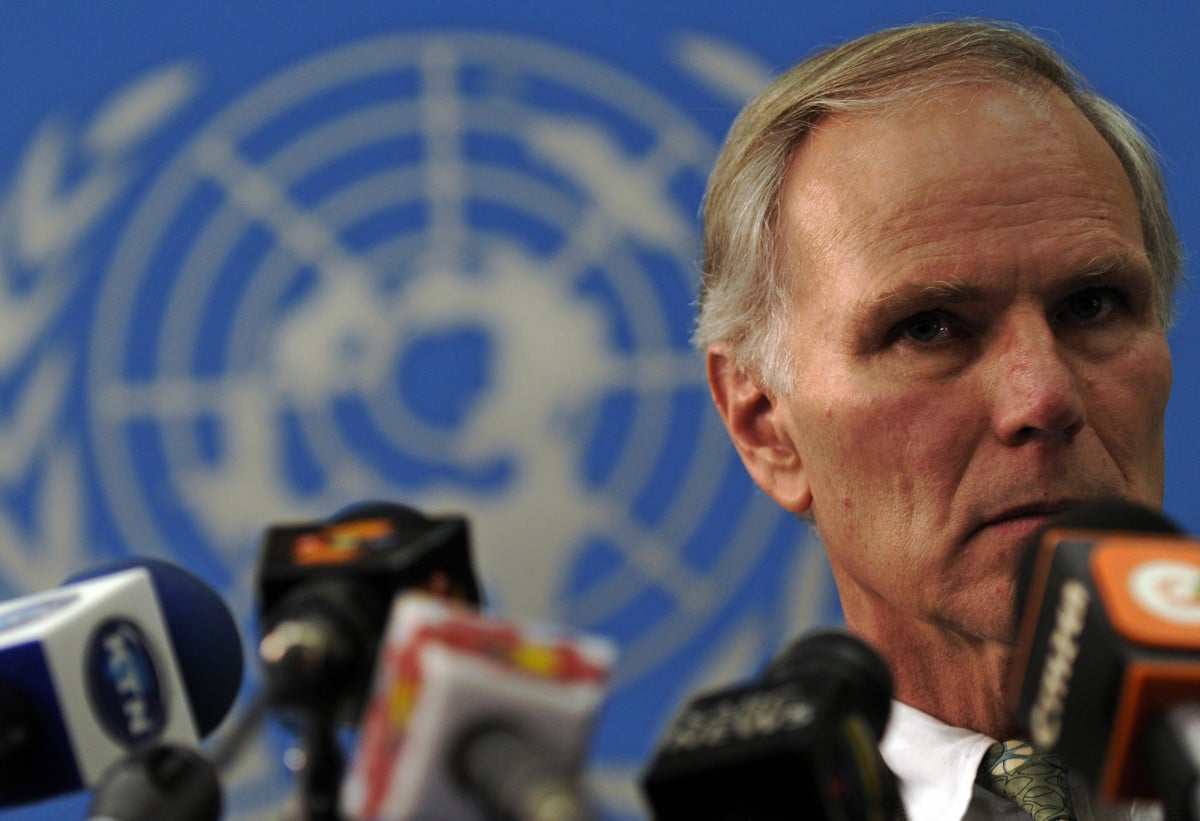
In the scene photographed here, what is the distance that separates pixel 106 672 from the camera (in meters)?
1.11

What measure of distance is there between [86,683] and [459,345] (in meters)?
1.86

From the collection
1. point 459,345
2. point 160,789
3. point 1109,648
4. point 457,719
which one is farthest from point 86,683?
point 459,345

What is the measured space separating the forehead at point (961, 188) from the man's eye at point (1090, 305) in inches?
1.8

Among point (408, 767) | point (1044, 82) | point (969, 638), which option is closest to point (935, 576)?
point (969, 638)

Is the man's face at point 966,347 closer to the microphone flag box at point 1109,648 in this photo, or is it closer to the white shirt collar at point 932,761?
the white shirt collar at point 932,761

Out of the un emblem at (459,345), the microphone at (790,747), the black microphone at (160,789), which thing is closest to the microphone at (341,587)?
the black microphone at (160,789)

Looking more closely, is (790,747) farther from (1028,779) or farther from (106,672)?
(1028,779)

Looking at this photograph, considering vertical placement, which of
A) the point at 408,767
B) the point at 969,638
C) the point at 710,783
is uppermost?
the point at 408,767

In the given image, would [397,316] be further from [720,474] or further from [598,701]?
[598,701]

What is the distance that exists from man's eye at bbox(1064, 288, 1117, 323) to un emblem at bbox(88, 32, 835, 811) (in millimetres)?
1163

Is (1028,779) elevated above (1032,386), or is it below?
below

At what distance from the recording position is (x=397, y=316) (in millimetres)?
2912

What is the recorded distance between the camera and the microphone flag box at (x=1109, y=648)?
74cm

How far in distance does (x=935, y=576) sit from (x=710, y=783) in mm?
843
